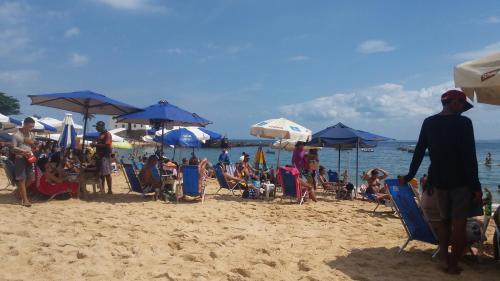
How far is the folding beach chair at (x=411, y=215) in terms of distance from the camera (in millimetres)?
4000

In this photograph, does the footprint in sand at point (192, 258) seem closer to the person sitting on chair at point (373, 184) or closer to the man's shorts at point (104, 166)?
the man's shorts at point (104, 166)

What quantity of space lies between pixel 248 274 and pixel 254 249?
807 mm

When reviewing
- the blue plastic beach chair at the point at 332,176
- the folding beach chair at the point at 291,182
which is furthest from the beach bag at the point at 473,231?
the blue plastic beach chair at the point at 332,176

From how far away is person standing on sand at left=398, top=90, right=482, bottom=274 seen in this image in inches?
132

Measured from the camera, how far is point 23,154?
590 cm

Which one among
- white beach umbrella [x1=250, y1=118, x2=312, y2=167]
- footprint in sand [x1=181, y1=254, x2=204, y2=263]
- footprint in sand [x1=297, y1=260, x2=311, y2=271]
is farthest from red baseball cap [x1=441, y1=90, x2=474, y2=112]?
white beach umbrella [x1=250, y1=118, x2=312, y2=167]

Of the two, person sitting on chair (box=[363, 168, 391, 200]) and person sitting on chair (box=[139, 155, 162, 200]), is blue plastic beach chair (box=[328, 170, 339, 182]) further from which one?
person sitting on chair (box=[139, 155, 162, 200])

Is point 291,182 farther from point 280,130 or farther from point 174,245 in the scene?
point 174,245

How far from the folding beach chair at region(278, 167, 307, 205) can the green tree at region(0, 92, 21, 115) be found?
5719 centimetres

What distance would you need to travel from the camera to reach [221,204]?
7426 mm

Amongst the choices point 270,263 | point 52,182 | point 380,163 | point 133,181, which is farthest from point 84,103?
point 380,163

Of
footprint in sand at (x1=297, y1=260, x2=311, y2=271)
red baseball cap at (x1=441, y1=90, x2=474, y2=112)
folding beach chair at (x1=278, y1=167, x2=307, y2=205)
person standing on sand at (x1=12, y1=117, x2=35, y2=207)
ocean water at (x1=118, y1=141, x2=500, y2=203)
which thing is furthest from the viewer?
ocean water at (x1=118, y1=141, x2=500, y2=203)

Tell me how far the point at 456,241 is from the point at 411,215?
2.27ft

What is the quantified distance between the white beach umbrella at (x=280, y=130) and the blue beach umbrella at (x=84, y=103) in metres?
3.70
